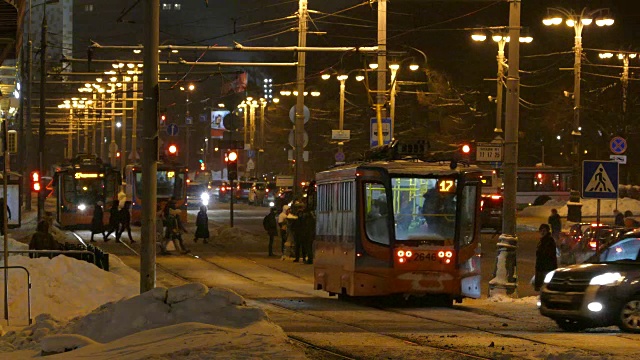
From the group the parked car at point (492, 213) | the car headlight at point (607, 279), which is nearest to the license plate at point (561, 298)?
the car headlight at point (607, 279)

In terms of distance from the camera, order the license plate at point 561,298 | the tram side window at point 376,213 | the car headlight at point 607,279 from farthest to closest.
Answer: the tram side window at point 376,213 < the license plate at point 561,298 < the car headlight at point 607,279

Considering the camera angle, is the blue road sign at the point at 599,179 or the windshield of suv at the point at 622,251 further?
the blue road sign at the point at 599,179

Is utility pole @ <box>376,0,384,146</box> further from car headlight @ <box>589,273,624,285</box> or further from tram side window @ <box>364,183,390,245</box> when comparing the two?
car headlight @ <box>589,273,624,285</box>

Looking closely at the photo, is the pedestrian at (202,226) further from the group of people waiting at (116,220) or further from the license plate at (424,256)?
the license plate at (424,256)

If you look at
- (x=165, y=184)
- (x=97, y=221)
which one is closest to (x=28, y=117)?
(x=165, y=184)

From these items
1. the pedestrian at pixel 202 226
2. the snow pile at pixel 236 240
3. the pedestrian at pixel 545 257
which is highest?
the pedestrian at pixel 545 257

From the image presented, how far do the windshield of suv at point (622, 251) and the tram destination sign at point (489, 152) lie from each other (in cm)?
727

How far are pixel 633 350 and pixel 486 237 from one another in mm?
39897

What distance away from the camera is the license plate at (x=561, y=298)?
51.8 feet

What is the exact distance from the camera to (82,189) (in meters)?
51.6

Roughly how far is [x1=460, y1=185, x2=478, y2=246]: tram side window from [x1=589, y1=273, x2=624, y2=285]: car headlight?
4.36 metres

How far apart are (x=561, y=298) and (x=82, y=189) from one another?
38564 millimetres

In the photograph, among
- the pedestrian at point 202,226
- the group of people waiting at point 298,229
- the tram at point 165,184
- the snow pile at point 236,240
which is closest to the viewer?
the group of people waiting at point 298,229

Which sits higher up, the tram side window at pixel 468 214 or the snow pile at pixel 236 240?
the tram side window at pixel 468 214
